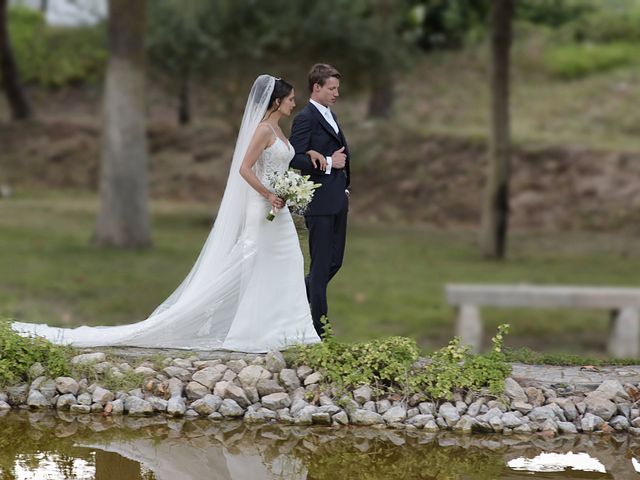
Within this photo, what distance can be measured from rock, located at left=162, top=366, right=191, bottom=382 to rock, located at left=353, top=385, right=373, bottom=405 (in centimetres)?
126

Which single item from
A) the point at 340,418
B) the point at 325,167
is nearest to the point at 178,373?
the point at 340,418

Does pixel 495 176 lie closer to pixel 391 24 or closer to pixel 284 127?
pixel 284 127

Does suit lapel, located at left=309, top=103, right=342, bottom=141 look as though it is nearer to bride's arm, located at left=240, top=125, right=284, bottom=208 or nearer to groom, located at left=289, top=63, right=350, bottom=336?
groom, located at left=289, top=63, right=350, bottom=336

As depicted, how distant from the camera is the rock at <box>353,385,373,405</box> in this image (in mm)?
8273

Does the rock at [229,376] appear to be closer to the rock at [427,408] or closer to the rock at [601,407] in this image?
the rock at [427,408]

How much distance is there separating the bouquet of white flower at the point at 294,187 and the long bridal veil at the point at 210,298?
18.0 inches

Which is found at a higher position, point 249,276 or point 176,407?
point 249,276

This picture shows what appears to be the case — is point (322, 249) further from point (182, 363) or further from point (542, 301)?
point (542, 301)

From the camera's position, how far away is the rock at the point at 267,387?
832 centimetres

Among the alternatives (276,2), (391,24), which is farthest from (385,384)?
(391,24)

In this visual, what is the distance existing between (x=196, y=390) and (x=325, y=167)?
6.25ft

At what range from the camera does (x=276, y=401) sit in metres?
8.23

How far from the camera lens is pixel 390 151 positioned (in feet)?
93.6

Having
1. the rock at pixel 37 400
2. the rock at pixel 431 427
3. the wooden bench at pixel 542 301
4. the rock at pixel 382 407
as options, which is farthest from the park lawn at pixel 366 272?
the rock at pixel 431 427
